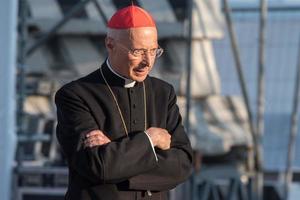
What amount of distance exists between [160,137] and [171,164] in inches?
3.3

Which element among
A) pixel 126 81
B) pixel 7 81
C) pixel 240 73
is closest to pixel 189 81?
pixel 240 73

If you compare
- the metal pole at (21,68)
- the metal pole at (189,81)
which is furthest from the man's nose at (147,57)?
the metal pole at (21,68)

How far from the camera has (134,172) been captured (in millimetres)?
2494

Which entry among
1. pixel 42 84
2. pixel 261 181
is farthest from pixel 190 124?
pixel 42 84

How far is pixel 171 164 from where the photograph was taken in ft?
8.54

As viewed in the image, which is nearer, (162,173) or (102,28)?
(162,173)

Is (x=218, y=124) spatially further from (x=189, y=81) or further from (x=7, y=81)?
(x=7, y=81)

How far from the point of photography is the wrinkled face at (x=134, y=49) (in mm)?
2518

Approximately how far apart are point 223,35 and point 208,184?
1.13 m

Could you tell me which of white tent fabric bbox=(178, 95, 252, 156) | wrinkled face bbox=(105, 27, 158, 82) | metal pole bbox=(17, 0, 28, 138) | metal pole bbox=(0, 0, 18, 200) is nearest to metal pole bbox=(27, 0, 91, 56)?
metal pole bbox=(17, 0, 28, 138)

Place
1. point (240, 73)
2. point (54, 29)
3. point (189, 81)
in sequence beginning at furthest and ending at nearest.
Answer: point (240, 73) < point (54, 29) < point (189, 81)

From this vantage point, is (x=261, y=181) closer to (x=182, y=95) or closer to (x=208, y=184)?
(x=208, y=184)

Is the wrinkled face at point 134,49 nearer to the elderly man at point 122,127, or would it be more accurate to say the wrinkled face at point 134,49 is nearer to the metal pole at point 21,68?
the elderly man at point 122,127

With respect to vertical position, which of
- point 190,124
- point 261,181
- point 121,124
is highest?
point 121,124
